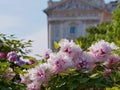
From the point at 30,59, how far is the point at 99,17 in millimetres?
50382

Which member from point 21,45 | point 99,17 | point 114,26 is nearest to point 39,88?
point 21,45

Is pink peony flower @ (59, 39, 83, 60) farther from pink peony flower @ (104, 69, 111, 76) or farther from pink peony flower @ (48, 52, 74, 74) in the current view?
pink peony flower @ (104, 69, 111, 76)

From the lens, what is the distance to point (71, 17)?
182 feet

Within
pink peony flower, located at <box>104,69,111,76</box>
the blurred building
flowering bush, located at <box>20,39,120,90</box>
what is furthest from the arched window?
pink peony flower, located at <box>104,69,111,76</box>

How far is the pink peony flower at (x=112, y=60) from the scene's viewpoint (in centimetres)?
442

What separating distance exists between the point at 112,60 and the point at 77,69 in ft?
1.11

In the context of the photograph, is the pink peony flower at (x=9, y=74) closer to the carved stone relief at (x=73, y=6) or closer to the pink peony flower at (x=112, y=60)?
the pink peony flower at (x=112, y=60)

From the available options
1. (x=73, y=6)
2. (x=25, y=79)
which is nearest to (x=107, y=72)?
(x=25, y=79)

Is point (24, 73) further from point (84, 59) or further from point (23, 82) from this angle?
point (84, 59)

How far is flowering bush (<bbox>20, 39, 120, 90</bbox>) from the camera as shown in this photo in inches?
163

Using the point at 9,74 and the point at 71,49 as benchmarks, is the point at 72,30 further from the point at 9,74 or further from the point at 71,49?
the point at 71,49

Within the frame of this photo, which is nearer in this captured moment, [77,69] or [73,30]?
[77,69]

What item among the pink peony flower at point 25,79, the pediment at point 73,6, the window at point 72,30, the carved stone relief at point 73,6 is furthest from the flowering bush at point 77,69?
the pediment at point 73,6

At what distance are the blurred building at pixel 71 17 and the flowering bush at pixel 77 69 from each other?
50.4 metres
